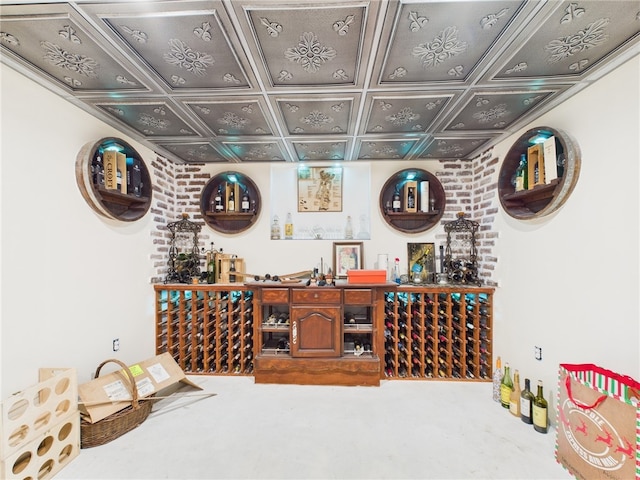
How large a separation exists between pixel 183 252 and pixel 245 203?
3.26 ft

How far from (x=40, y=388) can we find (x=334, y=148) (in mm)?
2813

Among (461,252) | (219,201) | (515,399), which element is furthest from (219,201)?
(515,399)

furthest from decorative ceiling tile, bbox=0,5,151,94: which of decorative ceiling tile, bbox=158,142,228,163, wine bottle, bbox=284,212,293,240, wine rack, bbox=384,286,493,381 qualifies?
wine rack, bbox=384,286,493,381

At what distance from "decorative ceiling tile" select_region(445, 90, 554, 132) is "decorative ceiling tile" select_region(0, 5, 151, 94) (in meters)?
2.34

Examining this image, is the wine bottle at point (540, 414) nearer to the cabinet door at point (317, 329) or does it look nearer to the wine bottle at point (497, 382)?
the wine bottle at point (497, 382)

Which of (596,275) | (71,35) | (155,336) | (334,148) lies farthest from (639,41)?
(155,336)

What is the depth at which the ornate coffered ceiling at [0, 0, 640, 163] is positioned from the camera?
1.17 m

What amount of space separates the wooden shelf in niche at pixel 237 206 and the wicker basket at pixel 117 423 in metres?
1.71

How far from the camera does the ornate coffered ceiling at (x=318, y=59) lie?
1167 millimetres

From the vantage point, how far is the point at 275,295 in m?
2.56

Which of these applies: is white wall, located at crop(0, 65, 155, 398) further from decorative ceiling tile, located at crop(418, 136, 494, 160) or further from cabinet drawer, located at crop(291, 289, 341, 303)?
decorative ceiling tile, located at crop(418, 136, 494, 160)

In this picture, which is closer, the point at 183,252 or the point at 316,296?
the point at 316,296

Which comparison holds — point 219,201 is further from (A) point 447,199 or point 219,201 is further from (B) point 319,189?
(A) point 447,199

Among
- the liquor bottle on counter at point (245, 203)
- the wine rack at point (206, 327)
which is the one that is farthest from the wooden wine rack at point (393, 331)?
the liquor bottle on counter at point (245, 203)
